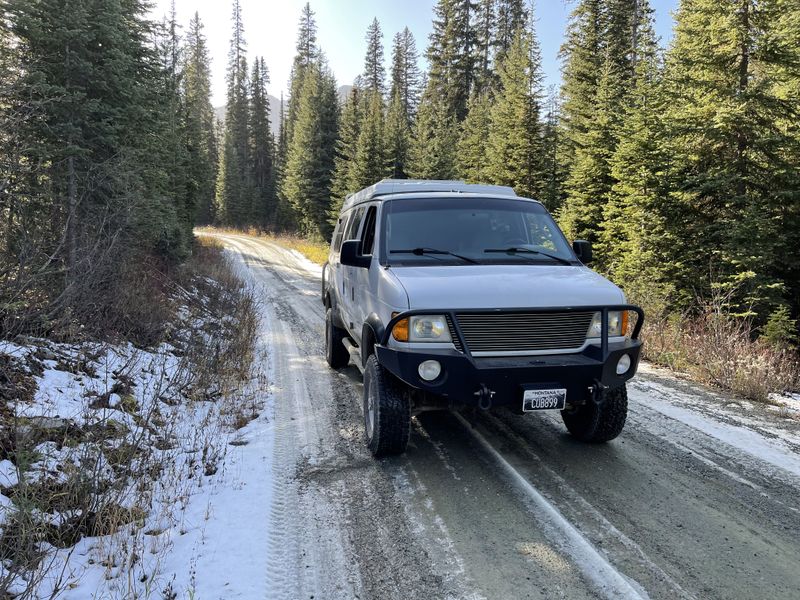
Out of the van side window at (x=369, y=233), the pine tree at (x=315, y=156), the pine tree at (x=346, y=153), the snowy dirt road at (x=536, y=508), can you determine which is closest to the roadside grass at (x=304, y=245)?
the pine tree at (x=315, y=156)

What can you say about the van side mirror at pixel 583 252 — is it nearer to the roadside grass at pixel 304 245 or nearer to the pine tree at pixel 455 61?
the roadside grass at pixel 304 245

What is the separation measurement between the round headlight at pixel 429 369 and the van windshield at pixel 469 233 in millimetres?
1182

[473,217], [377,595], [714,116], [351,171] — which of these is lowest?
[377,595]

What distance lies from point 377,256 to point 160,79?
33.9ft

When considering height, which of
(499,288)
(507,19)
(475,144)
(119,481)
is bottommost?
(119,481)

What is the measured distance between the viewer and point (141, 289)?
9.12 m

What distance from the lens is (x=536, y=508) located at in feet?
12.2

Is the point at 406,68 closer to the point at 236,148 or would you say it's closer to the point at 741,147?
the point at 236,148

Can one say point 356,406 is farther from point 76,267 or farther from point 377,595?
point 76,267

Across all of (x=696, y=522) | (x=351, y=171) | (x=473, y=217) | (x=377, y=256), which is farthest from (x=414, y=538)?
(x=351, y=171)

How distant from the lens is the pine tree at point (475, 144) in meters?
28.8

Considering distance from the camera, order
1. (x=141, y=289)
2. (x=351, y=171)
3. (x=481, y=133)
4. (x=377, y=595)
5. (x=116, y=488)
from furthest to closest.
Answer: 1. (x=351, y=171)
2. (x=481, y=133)
3. (x=141, y=289)
4. (x=116, y=488)
5. (x=377, y=595)

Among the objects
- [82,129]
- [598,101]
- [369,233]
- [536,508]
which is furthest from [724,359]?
[598,101]

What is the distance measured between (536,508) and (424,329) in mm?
1584
